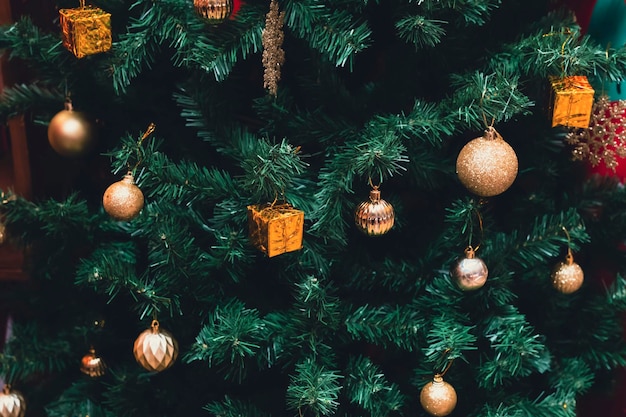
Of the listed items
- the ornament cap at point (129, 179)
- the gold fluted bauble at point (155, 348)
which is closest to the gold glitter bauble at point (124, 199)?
the ornament cap at point (129, 179)

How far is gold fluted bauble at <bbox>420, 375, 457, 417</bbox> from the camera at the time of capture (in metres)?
0.88

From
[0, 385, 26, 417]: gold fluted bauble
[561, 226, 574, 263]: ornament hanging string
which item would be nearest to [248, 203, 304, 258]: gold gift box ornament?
[561, 226, 574, 263]: ornament hanging string

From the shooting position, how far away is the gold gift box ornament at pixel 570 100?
0.82 m

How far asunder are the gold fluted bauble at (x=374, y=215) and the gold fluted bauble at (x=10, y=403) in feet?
1.85

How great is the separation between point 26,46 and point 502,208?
0.69 m

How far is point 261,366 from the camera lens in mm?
898

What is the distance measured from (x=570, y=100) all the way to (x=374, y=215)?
26 cm

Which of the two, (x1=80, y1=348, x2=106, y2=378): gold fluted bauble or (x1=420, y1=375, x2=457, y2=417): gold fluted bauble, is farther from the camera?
(x1=80, y1=348, x2=106, y2=378): gold fluted bauble

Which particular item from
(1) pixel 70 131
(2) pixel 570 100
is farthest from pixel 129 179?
(2) pixel 570 100

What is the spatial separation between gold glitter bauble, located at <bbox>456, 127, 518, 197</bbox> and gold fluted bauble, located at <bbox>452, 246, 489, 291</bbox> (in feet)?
0.29

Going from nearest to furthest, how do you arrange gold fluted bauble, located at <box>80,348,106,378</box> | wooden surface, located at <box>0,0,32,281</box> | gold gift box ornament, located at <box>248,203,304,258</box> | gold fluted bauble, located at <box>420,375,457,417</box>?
1. gold gift box ornament, located at <box>248,203,304,258</box>
2. gold fluted bauble, located at <box>420,375,457,417</box>
3. gold fluted bauble, located at <box>80,348,106,378</box>
4. wooden surface, located at <box>0,0,32,281</box>

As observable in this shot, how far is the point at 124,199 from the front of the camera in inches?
33.2

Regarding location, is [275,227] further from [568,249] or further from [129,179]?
[568,249]

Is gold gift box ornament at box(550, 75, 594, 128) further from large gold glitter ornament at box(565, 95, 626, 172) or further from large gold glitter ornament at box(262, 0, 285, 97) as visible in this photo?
large gold glitter ornament at box(262, 0, 285, 97)
